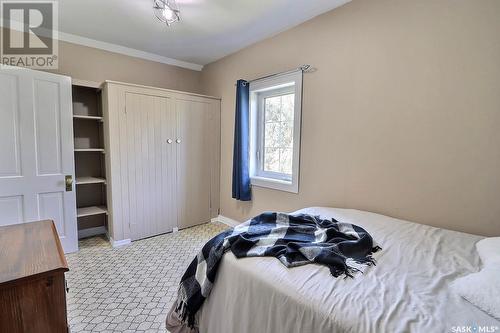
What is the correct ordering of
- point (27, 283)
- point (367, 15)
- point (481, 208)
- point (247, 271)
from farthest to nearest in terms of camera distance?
1. point (367, 15)
2. point (481, 208)
3. point (247, 271)
4. point (27, 283)

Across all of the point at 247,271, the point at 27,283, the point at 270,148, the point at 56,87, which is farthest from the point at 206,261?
the point at 56,87

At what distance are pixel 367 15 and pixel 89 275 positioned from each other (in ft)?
11.1

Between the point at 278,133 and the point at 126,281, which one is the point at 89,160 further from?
the point at 278,133

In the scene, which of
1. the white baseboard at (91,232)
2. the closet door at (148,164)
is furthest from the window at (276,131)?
the white baseboard at (91,232)

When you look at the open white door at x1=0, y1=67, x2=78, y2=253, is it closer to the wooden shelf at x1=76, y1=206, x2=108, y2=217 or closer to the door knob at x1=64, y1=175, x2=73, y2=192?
the door knob at x1=64, y1=175, x2=73, y2=192

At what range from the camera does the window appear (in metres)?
2.65

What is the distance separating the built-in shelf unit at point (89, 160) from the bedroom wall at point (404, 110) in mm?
2470

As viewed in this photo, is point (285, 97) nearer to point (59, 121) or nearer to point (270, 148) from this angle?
point (270, 148)

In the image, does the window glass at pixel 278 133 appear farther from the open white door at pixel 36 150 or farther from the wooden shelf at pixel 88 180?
the open white door at pixel 36 150

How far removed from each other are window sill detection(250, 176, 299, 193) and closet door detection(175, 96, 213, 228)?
2.73 feet

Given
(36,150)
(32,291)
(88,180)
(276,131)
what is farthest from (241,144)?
(32,291)

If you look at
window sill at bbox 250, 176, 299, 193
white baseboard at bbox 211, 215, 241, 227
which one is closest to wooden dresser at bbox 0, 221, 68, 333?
window sill at bbox 250, 176, 299, 193

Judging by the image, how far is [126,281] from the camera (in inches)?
85.2

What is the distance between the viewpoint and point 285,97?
9.54ft
